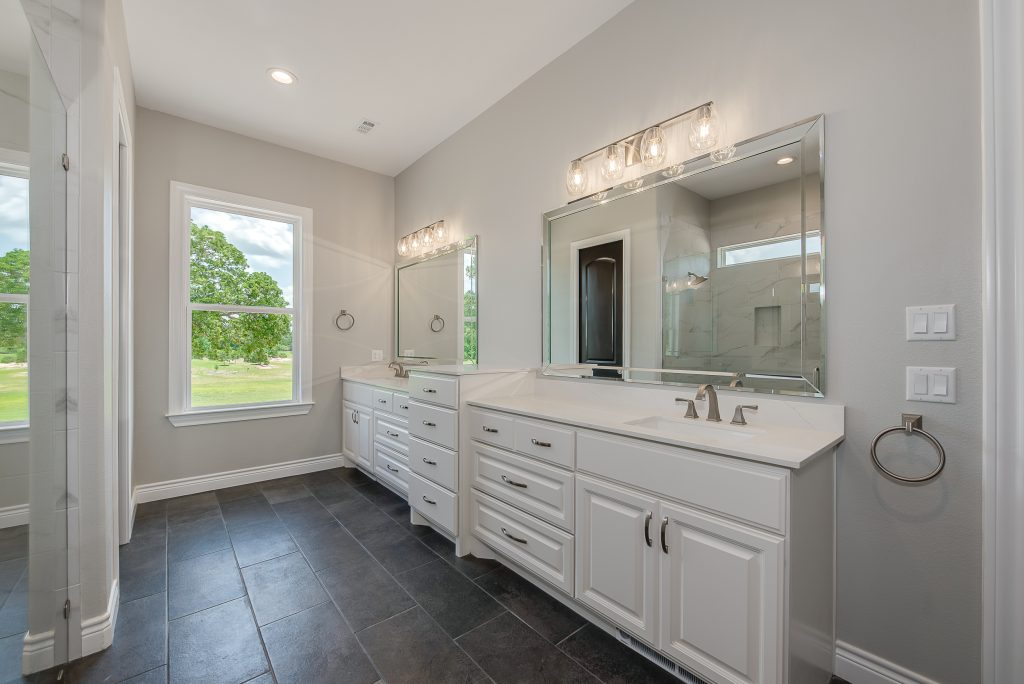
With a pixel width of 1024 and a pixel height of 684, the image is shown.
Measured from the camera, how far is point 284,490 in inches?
132

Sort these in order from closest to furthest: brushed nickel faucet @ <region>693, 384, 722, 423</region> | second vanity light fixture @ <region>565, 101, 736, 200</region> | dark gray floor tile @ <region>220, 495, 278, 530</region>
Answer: brushed nickel faucet @ <region>693, 384, 722, 423</region> < second vanity light fixture @ <region>565, 101, 736, 200</region> < dark gray floor tile @ <region>220, 495, 278, 530</region>

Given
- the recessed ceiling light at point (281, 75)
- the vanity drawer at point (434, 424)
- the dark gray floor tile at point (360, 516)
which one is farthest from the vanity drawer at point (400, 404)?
the recessed ceiling light at point (281, 75)

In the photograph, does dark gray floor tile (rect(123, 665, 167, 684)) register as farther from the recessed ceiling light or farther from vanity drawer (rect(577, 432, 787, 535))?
the recessed ceiling light

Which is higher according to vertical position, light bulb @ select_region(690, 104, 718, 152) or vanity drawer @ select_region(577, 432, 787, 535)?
light bulb @ select_region(690, 104, 718, 152)

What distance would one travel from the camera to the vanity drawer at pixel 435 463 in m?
2.30

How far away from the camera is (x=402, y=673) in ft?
4.99

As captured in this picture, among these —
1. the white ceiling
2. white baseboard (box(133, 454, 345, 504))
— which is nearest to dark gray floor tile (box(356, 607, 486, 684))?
white baseboard (box(133, 454, 345, 504))

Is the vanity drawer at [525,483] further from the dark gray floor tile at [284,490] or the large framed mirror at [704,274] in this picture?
the dark gray floor tile at [284,490]

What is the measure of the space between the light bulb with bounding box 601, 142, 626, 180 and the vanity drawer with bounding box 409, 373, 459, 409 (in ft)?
4.39

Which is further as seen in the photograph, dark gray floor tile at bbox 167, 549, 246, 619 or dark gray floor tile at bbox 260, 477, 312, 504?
dark gray floor tile at bbox 260, 477, 312, 504

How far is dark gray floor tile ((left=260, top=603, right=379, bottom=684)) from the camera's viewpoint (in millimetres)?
1514

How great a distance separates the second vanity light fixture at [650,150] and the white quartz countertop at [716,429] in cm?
108

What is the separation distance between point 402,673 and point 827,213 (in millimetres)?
2224

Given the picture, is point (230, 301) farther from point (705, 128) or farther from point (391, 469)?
point (705, 128)
